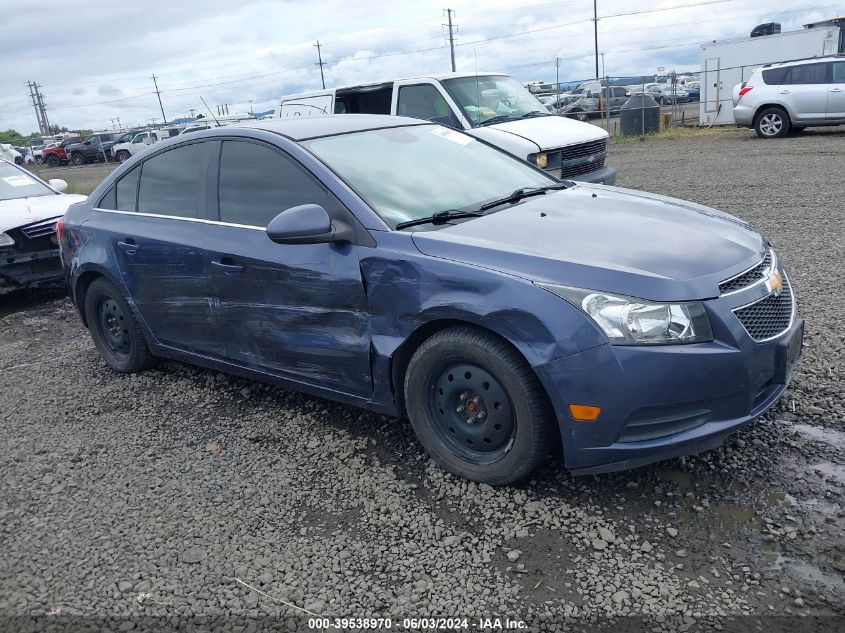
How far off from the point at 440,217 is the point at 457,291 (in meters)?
0.57

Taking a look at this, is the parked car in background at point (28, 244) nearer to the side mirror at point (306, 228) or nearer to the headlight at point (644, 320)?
the side mirror at point (306, 228)

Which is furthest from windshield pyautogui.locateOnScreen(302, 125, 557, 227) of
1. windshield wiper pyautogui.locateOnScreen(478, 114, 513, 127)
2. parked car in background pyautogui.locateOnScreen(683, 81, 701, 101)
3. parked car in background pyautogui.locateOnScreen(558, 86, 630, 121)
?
parked car in background pyautogui.locateOnScreen(683, 81, 701, 101)

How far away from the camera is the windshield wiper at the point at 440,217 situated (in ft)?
11.9

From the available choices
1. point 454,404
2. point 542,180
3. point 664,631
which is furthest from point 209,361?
point 664,631

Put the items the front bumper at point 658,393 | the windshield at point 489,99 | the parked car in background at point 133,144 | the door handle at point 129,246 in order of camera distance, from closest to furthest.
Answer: the front bumper at point 658,393 < the door handle at point 129,246 < the windshield at point 489,99 < the parked car in background at point 133,144

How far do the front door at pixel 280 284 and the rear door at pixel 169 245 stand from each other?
0.16m

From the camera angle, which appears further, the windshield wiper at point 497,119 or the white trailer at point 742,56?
the white trailer at point 742,56

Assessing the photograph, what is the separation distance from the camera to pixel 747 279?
3229 millimetres

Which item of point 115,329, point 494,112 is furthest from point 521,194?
point 494,112

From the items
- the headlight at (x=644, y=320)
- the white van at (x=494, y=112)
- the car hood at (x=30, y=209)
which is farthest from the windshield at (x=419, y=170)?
the car hood at (x=30, y=209)

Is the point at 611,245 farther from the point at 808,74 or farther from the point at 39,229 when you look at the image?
the point at 808,74

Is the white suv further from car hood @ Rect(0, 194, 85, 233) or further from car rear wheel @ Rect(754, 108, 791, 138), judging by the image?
car hood @ Rect(0, 194, 85, 233)

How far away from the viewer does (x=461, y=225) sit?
3580 millimetres

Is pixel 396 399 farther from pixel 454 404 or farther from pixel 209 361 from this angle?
pixel 209 361
